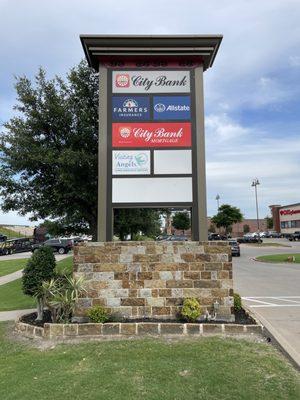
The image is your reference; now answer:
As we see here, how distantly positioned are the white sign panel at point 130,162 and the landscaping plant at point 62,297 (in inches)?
99.8

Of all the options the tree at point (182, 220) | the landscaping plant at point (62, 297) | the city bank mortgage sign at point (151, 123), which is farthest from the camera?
the tree at point (182, 220)

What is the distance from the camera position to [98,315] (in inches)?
304

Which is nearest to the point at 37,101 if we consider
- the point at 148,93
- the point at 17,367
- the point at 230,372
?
the point at 148,93

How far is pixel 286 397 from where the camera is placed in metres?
4.64

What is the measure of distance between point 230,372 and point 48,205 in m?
7.64

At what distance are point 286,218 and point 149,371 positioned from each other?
8667 cm

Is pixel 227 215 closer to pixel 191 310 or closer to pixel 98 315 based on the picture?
pixel 191 310

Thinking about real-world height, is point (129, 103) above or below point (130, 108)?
above

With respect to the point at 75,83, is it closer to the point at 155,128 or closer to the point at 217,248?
the point at 155,128

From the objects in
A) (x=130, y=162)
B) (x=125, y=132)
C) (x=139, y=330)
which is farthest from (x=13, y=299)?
(x=125, y=132)

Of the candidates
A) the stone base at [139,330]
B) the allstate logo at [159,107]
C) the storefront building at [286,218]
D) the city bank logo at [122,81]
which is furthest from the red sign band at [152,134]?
the storefront building at [286,218]

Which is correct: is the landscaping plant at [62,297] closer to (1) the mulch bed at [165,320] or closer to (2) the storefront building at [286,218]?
(1) the mulch bed at [165,320]

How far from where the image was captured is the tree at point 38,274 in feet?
27.2

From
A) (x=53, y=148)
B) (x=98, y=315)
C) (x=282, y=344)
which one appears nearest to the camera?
(x=282, y=344)
